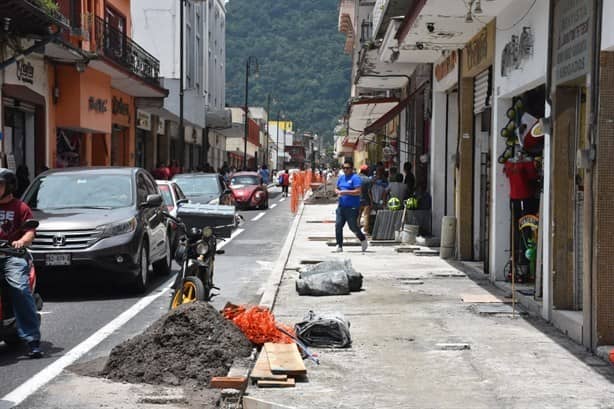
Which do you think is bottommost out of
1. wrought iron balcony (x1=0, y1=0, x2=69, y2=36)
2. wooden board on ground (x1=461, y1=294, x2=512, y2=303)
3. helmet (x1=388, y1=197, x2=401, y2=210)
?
wooden board on ground (x1=461, y1=294, x2=512, y2=303)

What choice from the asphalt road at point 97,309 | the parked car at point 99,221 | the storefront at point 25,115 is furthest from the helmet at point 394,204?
the storefront at point 25,115

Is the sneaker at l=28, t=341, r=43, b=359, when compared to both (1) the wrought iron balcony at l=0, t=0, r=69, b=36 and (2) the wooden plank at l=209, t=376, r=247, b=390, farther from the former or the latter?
(1) the wrought iron balcony at l=0, t=0, r=69, b=36

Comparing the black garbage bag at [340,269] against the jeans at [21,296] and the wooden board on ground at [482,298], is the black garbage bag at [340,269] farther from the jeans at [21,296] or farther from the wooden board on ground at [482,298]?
the jeans at [21,296]

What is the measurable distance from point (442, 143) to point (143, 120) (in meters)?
22.7

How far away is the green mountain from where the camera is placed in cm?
13200

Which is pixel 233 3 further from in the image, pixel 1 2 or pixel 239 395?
pixel 239 395

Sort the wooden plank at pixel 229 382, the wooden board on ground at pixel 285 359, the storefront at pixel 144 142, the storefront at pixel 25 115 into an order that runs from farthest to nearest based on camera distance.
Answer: the storefront at pixel 144 142 → the storefront at pixel 25 115 → the wooden board on ground at pixel 285 359 → the wooden plank at pixel 229 382

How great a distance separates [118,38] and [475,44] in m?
17.7

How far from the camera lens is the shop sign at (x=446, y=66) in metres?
17.1

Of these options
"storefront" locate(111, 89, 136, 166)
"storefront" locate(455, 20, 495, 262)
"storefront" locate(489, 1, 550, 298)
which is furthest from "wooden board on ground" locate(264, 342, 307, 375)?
"storefront" locate(111, 89, 136, 166)

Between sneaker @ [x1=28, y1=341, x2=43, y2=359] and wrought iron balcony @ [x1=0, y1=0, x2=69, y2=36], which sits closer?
sneaker @ [x1=28, y1=341, x2=43, y2=359]

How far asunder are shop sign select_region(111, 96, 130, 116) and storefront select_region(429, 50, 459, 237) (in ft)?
52.7

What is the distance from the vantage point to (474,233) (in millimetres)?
15867

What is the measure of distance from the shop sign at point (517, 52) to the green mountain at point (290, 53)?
383 ft
